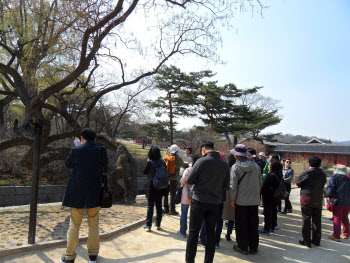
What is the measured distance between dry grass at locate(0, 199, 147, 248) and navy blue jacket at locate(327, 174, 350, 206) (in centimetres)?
413

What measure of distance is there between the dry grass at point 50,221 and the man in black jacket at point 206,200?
76.8 inches

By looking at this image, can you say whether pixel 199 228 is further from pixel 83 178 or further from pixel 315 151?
pixel 315 151

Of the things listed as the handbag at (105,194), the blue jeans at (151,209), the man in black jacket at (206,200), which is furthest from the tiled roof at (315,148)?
the handbag at (105,194)

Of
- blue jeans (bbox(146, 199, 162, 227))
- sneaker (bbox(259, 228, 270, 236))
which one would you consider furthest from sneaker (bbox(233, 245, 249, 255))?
blue jeans (bbox(146, 199, 162, 227))

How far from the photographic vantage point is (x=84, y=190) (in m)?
3.26

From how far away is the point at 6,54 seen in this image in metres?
12.9

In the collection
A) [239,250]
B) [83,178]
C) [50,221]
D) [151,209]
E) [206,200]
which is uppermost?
[83,178]

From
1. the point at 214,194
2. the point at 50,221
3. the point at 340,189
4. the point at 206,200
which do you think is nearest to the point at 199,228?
the point at 206,200

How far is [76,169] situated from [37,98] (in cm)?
350

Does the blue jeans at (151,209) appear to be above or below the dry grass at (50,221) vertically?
above

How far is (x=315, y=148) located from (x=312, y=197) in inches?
1265

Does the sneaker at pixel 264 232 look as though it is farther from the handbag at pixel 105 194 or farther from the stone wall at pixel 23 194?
the stone wall at pixel 23 194

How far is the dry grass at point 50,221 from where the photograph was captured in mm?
4203

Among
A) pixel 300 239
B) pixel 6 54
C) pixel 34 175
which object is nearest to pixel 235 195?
pixel 300 239
